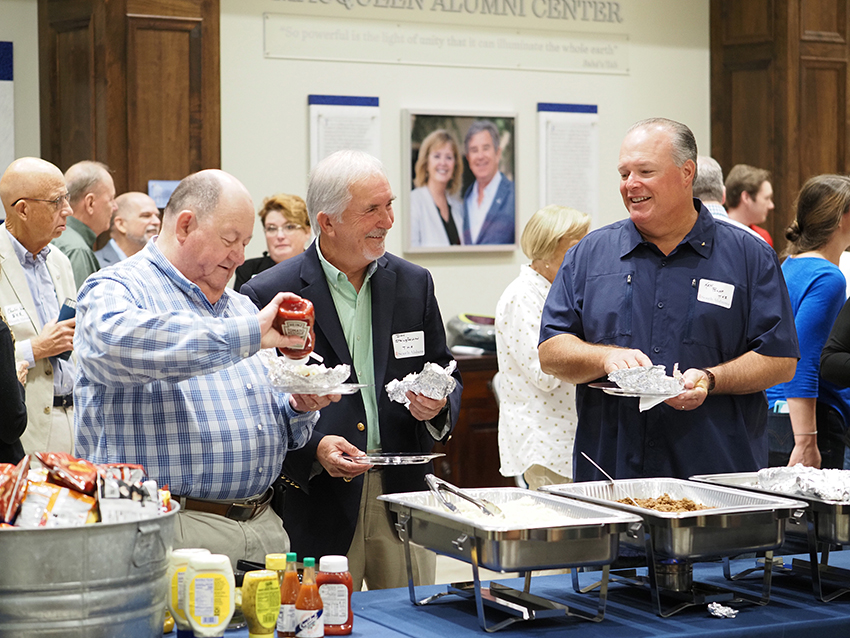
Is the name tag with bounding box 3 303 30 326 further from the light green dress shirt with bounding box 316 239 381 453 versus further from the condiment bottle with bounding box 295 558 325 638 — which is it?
the condiment bottle with bounding box 295 558 325 638

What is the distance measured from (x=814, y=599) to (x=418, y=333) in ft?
3.82

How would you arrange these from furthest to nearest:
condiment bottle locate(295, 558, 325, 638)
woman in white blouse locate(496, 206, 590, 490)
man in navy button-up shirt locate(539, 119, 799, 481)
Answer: woman in white blouse locate(496, 206, 590, 490)
man in navy button-up shirt locate(539, 119, 799, 481)
condiment bottle locate(295, 558, 325, 638)

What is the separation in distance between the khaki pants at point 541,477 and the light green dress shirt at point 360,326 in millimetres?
1265

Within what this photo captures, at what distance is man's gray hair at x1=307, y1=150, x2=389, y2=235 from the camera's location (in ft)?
9.18

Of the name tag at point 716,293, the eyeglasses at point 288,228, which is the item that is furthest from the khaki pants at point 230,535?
the eyeglasses at point 288,228

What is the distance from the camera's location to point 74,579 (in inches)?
66.1

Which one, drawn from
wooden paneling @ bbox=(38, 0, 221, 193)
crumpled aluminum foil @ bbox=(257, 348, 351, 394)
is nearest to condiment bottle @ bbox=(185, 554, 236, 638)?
crumpled aluminum foil @ bbox=(257, 348, 351, 394)

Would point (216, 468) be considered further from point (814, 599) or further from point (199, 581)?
point (814, 599)

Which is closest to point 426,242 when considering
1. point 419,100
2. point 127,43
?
point 419,100

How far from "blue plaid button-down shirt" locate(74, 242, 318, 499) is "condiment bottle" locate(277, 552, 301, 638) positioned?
42 cm

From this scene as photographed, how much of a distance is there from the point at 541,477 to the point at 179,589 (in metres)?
2.28

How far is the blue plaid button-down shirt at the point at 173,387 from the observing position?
82.8 inches

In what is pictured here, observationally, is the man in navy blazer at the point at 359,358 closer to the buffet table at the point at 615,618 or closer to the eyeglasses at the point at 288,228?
the buffet table at the point at 615,618

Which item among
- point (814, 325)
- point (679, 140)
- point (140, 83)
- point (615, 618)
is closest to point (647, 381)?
point (615, 618)
